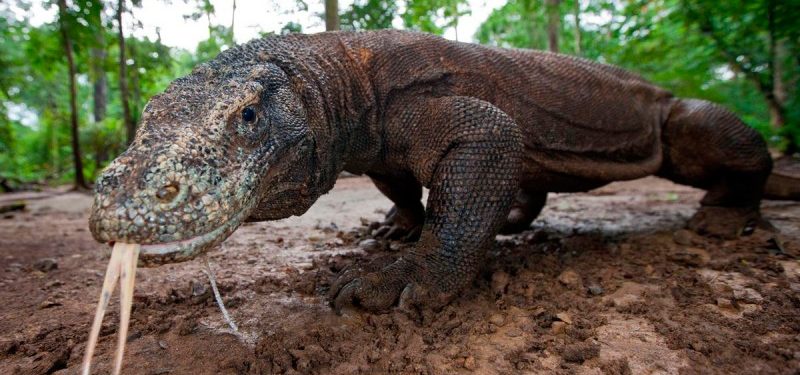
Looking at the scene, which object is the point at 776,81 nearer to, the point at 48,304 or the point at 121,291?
the point at 121,291

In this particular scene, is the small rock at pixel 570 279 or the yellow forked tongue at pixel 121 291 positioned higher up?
the yellow forked tongue at pixel 121 291

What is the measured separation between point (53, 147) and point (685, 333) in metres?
20.6

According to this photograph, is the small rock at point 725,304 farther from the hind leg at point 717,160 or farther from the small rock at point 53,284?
the small rock at point 53,284

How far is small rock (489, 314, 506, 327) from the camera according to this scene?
186 centimetres

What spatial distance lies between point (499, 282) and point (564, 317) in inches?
17.9

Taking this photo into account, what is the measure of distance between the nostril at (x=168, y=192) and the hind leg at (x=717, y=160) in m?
3.52

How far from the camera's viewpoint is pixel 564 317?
1.88 metres

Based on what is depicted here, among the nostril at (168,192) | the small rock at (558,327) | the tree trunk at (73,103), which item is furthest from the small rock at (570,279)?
the tree trunk at (73,103)

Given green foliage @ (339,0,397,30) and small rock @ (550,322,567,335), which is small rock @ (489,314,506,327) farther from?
green foliage @ (339,0,397,30)

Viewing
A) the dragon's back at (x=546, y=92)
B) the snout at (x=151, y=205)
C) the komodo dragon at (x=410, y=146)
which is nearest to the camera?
the snout at (x=151, y=205)

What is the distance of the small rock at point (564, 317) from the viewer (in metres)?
1.86

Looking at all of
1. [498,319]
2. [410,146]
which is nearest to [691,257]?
[498,319]

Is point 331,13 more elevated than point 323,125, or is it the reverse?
point 331,13

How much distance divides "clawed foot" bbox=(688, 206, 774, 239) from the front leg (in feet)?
6.50
